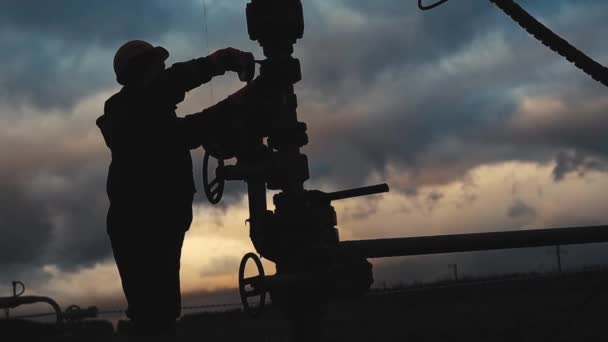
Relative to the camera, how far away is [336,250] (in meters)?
4.07

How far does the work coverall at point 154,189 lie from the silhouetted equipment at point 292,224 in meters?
0.25

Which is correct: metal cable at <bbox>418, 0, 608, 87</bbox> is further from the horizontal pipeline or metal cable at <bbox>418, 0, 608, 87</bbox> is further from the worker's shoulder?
the worker's shoulder

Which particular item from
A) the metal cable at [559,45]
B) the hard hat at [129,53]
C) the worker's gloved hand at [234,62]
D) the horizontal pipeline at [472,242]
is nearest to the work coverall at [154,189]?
the worker's gloved hand at [234,62]

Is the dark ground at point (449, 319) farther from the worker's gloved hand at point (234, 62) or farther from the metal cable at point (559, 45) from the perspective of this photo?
the worker's gloved hand at point (234, 62)

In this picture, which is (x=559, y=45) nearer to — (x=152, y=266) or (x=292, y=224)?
(x=292, y=224)

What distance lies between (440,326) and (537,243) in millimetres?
4998

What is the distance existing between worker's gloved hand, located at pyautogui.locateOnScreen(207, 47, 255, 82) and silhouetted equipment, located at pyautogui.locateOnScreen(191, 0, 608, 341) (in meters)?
0.08

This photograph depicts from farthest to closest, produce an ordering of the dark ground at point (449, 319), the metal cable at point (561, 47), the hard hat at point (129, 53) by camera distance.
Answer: the dark ground at point (449, 319) → the metal cable at point (561, 47) → the hard hat at point (129, 53)

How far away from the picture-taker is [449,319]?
31.6 ft

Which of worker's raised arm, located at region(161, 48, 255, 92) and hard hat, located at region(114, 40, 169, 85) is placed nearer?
worker's raised arm, located at region(161, 48, 255, 92)

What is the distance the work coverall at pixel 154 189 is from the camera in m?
4.66

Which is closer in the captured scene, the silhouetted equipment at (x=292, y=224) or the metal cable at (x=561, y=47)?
the silhouetted equipment at (x=292, y=224)

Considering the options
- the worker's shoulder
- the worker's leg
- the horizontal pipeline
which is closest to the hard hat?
the worker's shoulder

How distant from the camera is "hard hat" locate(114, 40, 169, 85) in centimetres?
491
